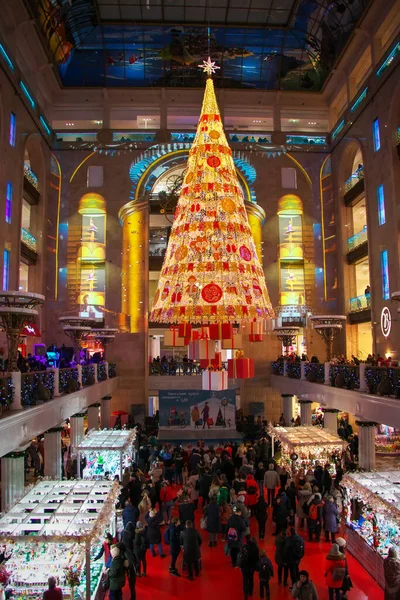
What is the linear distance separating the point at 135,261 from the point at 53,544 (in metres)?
22.4

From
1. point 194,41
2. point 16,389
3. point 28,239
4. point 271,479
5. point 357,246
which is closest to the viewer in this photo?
point 16,389

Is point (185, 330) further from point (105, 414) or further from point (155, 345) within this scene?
point (155, 345)

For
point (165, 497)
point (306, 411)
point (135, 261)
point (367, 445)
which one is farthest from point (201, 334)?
point (135, 261)

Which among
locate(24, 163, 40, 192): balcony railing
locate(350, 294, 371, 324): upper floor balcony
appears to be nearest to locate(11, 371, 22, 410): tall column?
locate(24, 163, 40, 192): balcony railing

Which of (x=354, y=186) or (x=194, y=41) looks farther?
(x=194, y=41)

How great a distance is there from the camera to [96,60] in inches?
1201

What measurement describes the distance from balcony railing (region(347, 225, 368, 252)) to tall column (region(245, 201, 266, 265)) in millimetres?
5008

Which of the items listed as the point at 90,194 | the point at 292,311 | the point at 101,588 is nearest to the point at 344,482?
the point at 101,588

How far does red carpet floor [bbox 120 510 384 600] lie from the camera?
8930 millimetres

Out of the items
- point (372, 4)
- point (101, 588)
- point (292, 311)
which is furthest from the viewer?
point (292, 311)

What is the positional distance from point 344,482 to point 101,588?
536 cm

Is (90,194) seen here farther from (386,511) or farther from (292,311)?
(386,511)

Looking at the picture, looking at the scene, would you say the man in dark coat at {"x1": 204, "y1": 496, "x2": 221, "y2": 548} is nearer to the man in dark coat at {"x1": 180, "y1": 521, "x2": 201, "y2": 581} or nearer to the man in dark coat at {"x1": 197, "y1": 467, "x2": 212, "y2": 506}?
the man in dark coat at {"x1": 180, "y1": 521, "x2": 201, "y2": 581}

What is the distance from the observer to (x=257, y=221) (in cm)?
3008
